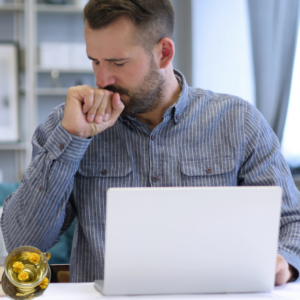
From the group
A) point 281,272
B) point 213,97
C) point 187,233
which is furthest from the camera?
point 213,97

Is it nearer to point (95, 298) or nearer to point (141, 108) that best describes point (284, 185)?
point (141, 108)

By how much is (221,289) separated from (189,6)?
2.59 meters

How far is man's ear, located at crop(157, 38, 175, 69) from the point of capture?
1.25m

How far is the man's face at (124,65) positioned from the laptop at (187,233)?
576 mm

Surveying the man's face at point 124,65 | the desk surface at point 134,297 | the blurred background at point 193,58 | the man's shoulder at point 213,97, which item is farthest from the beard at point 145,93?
the blurred background at point 193,58

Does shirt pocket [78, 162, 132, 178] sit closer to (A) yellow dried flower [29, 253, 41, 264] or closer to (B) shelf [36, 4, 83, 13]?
(A) yellow dried flower [29, 253, 41, 264]

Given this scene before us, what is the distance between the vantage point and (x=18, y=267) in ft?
2.41

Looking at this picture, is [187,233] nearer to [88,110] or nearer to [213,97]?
[88,110]

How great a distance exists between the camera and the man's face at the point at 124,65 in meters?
1.14

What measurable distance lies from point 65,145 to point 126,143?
0.75 feet

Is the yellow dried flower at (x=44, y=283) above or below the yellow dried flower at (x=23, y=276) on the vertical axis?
below

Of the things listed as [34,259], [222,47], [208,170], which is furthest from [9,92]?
[34,259]

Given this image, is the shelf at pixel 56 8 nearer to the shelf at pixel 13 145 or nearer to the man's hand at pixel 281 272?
the shelf at pixel 13 145

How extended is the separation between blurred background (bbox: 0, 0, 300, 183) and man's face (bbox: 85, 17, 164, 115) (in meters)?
1.77
